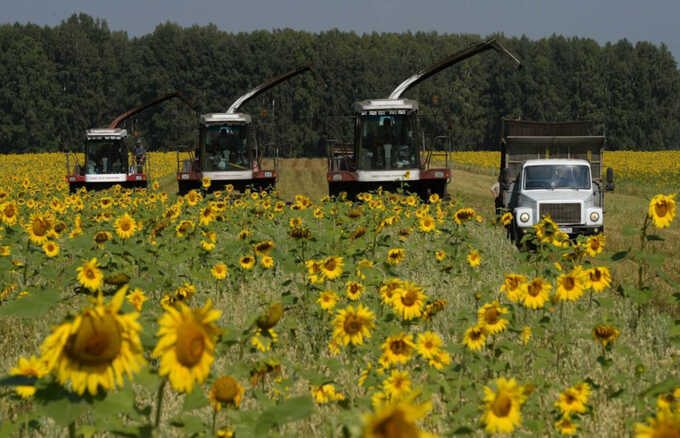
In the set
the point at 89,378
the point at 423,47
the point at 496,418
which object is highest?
the point at 423,47

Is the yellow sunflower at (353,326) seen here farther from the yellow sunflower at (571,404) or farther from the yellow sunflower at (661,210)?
the yellow sunflower at (661,210)

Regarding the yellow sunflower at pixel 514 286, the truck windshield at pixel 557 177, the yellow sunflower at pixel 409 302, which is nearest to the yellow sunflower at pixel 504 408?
the yellow sunflower at pixel 409 302

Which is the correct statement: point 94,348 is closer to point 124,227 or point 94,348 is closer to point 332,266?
point 332,266

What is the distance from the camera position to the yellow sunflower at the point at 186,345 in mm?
1794

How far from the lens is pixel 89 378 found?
167 cm

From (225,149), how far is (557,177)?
1152 centimetres

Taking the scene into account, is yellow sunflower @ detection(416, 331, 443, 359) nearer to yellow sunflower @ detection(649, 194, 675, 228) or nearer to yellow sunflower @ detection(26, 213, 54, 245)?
yellow sunflower @ detection(649, 194, 675, 228)

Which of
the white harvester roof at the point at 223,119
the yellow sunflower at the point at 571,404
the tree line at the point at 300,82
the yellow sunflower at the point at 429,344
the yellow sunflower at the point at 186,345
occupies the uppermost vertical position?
the tree line at the point at 300,82

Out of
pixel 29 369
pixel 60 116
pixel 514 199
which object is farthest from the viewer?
pixel 60 116

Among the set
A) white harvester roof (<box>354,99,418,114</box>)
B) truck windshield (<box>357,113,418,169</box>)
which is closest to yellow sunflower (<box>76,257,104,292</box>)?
truck windshield (<box>357,113,418,169</box>)

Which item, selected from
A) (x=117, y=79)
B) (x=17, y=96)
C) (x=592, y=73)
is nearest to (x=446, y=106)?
(x=592, y=73)

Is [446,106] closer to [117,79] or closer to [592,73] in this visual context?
[592,73]

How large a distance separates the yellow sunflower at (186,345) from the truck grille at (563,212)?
10354mm

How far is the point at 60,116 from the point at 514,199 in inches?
2898
